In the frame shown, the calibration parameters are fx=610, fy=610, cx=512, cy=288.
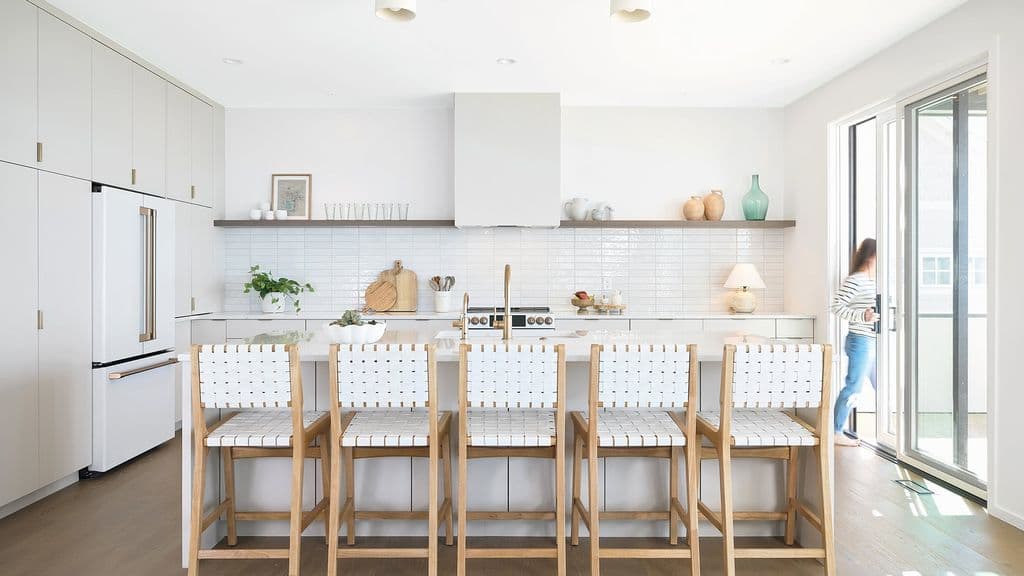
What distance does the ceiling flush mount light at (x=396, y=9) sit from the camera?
9.87ft

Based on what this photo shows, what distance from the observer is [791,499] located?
2.77 m

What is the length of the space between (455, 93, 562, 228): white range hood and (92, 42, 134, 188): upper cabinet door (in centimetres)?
236

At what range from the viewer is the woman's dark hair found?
170 inches

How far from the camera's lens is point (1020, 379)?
9.92ft

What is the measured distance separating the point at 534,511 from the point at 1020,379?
2.49 metres

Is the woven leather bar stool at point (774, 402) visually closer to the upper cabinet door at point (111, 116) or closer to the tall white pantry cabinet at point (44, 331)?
the tall white pantry cabinet at point (44, 331)

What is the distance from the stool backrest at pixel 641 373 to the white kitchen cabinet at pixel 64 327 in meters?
3.11

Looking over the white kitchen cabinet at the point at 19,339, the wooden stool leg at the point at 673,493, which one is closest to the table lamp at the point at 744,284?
the wooden stool leg at the point at 673,493

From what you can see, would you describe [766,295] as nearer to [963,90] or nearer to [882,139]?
[882,139]

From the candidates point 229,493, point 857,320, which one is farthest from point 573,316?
point 229,493

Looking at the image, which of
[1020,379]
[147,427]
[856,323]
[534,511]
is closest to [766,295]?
[856,323]

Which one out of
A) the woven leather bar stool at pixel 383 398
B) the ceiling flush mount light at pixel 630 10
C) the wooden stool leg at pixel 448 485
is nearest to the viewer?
the woven leather bar stool at pixel 383 398

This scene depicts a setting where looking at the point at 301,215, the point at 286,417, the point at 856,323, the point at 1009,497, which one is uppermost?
the point at 301,215

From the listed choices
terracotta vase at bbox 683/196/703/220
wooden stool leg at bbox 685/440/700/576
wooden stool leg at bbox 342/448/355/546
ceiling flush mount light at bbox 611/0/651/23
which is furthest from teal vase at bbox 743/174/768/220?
wooden stool leg at bbox 342/448/355/546
